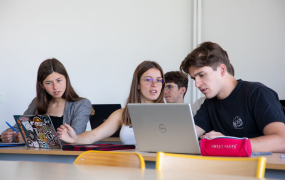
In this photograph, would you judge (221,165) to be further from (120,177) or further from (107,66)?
(107,66)

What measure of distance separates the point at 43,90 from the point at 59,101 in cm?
15

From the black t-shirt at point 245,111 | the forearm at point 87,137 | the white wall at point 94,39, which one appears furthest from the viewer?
the white wall at point 94,39

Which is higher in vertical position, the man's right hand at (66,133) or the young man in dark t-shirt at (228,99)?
the young man in dark t-shirt at (228,99)

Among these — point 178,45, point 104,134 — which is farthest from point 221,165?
point 178,45

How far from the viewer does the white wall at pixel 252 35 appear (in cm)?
350

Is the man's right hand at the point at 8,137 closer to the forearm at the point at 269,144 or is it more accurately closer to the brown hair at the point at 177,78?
the brown hair at the point at 177,78

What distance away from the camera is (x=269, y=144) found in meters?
1.47

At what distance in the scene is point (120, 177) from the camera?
28.7 inches

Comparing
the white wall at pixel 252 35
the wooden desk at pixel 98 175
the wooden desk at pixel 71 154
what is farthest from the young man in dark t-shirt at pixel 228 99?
the white wall at pixel 252 35

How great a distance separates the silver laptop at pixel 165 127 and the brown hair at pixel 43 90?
100cm

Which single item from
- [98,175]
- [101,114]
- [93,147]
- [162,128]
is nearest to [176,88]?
[101,114]

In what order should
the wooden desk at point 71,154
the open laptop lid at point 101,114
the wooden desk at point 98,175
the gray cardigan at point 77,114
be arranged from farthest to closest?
1. the open laptop lid at point 101,114
2. the gray cardigan at point 77,114
3. the wooden desk at point 71,154
4. the wooden desk at point 98,175

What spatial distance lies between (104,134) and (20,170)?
1386mm

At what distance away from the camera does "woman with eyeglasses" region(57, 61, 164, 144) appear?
7.32ft
